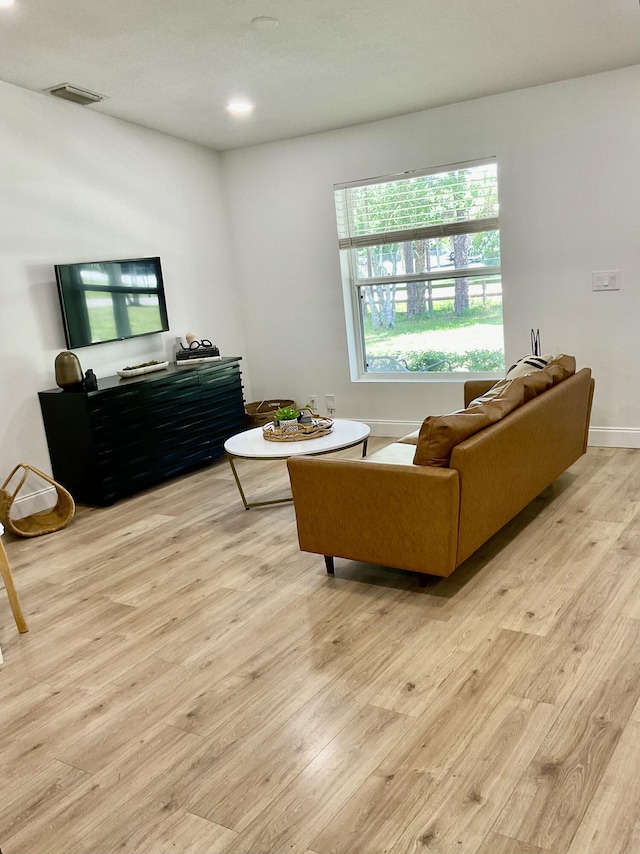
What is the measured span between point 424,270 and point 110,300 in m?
2.36

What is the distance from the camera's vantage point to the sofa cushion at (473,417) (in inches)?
110

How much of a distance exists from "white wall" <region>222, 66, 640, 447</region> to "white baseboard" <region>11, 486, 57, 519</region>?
92.9 inches

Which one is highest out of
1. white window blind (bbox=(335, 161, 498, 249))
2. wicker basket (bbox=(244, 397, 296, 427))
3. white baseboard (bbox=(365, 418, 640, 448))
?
white window blind (bbox=(335, 161, 498, 249))

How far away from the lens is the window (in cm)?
524

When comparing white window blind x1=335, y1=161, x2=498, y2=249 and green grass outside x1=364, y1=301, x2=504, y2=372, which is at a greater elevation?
white window blind x1=335, y1=161, x2=498, y2=249

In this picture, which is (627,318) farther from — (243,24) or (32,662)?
(32,662)

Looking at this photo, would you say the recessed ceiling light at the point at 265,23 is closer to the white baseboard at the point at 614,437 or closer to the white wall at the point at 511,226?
the white wall at the point at 511,226

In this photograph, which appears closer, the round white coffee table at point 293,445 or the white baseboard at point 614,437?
the round white coffee table at point 293,445

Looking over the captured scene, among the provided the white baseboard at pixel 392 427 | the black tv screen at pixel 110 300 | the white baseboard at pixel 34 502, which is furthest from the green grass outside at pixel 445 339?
the white baseboard at pixel 34 502

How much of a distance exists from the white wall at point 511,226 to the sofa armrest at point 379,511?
266 cm

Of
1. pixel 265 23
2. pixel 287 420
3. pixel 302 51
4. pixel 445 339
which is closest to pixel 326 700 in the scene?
pixel 287 420

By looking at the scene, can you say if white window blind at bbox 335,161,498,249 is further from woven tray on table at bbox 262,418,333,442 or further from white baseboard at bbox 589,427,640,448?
woven tray on table at bbox 262,418,333,442

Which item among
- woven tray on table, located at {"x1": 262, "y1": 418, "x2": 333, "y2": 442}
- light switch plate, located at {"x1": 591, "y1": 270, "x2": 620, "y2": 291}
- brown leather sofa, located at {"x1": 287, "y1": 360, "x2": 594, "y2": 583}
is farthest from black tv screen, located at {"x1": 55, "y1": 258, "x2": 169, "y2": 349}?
light switch plate, located at {"x1": 591, "y1": 270, "x2": 620, "y2": 291}

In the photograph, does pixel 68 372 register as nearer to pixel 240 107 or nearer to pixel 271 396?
pixel 240 107
